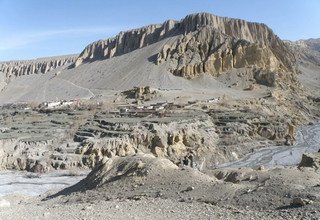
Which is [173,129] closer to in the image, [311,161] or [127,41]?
[311,161]

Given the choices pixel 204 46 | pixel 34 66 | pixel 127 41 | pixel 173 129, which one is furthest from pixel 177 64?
pixel 34 66

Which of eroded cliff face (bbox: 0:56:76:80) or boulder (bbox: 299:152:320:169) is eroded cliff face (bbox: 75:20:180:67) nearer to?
eroded cliff face (bbox: 0:56:76:80)

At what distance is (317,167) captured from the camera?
766 inches

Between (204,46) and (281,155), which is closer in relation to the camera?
(281,155)

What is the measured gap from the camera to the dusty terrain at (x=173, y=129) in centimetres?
1445

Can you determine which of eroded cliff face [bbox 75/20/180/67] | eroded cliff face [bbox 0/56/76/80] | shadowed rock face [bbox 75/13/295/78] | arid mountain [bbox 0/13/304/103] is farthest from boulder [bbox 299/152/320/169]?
eroded cliff face [bbox 0/56/76/80]

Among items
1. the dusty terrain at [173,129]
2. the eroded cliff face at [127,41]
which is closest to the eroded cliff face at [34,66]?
the dusty terrain at [173,129]

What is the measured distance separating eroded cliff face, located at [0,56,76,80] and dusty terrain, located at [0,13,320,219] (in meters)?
0.82

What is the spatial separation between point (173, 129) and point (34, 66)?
97441 millimetres

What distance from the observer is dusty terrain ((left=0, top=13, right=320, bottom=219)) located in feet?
47.4

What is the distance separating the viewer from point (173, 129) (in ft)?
129

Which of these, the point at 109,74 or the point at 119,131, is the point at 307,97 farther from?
the point at 119,131

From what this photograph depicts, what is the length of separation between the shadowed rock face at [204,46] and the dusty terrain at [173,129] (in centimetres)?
25

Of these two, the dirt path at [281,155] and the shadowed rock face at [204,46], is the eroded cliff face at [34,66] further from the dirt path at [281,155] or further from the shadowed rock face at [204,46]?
the dirt path at [281,155]
